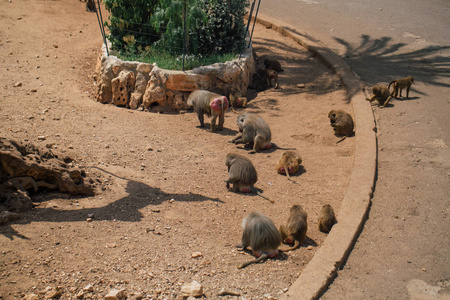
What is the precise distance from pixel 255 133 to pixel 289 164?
130 cm

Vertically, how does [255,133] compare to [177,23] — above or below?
below

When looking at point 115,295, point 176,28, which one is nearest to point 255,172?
point 115,295

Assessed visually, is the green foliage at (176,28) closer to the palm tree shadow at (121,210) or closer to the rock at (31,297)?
the palm tree shadow at (121,210)

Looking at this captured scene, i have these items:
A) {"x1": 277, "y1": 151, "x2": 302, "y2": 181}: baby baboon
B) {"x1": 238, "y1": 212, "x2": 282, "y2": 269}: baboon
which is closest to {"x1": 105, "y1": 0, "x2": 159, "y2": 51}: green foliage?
{"x1": 277, "y1": 151, "x2": 302, "y2": 181}: baby baboon

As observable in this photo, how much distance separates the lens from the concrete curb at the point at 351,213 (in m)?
4.77

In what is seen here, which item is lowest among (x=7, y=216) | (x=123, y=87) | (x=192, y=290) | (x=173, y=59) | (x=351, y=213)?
(x=192, y=290)

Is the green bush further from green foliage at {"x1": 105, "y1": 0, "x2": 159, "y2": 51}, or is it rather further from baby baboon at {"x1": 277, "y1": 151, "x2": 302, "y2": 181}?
baby baboon at {"x1": 277, "y1": 151, "x2": 302, "y2": 181}

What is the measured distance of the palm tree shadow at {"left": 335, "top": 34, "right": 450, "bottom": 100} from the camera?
11.5 meters

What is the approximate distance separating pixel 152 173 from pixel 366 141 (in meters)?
4.01

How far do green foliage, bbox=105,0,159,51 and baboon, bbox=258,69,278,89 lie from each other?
3.14 meters

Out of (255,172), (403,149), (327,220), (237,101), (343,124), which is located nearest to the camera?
(327,220)

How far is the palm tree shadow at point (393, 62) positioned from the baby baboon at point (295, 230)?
6.48m

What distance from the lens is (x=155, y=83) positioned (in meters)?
10.4

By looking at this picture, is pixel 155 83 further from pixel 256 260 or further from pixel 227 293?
pixel 227 293
